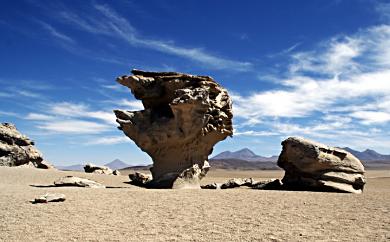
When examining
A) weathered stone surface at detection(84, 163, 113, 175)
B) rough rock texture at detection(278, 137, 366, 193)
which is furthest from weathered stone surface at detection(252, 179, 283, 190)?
weathered stone surface at detection(84, 163, 113, 175)

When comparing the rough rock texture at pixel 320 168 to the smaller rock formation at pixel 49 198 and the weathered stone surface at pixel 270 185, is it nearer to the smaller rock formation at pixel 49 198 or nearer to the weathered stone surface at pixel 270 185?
the weathered stone surface at pixel 270 185

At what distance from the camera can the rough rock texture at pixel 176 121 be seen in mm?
17625

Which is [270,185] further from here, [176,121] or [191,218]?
[191,218]

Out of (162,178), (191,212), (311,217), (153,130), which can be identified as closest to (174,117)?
(153,130)

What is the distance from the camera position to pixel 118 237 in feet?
25.8

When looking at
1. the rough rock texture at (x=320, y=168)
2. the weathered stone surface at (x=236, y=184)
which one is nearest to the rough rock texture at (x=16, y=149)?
→ the weathered stone surface at (x=236, y=184)

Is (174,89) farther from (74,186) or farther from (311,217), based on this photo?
(311,217)

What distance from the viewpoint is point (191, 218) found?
9.58 m

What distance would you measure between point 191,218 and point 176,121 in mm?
8635

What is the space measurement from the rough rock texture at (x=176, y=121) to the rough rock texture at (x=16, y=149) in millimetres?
12169

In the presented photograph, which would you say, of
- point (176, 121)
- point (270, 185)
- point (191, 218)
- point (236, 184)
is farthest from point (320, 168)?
point (191, 218)

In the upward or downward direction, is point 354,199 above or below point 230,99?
below

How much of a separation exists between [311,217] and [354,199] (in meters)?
4.38

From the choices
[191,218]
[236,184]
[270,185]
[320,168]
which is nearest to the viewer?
[191,218]
